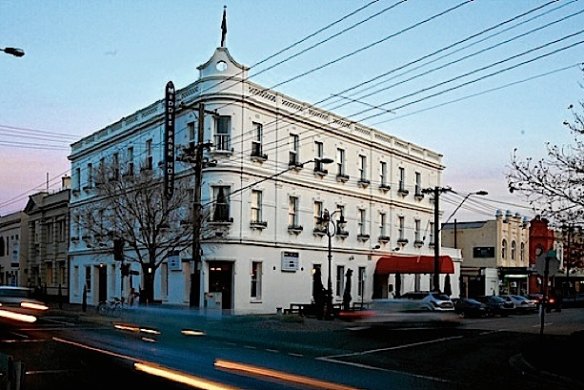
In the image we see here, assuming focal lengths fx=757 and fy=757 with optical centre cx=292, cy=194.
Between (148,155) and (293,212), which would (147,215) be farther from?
(293,212)

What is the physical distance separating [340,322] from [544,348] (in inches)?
540

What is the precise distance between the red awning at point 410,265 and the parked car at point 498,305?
316 centimetres

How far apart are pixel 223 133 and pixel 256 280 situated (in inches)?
319

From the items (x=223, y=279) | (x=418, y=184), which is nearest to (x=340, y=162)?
(x=418, y=184)

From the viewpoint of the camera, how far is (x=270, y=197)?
136ft

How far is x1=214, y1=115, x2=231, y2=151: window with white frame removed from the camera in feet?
129

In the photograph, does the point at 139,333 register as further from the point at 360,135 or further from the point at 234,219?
the point at 360,135

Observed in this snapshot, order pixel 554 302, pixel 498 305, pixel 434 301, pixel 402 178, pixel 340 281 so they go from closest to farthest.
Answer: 1. pixel 434 301
2. pixel 340 281
3. pixel 498 305
4. pixel 402 178
5. pixel 554 302

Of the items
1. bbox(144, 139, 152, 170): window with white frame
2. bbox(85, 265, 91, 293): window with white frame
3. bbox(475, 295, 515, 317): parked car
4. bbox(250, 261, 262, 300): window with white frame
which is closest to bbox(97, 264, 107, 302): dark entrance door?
bbox(85, 265, 91, 293): window with white frame

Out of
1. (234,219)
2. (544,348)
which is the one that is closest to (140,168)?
(234,219)

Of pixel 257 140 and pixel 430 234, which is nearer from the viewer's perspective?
pixel 257 140

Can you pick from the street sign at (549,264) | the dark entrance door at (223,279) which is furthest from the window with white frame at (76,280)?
the street sign at (549,264)

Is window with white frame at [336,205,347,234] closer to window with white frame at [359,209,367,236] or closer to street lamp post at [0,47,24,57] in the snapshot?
window with white frame at [359,209,367,236]

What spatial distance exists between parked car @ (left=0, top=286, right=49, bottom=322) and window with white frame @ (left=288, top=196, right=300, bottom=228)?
1508 centimetres
